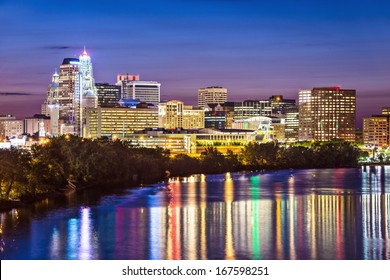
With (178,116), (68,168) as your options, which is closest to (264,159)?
(68,168)

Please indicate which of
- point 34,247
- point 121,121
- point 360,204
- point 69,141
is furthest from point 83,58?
point 34,247

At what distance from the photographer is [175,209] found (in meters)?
33.0

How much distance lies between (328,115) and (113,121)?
159 ft

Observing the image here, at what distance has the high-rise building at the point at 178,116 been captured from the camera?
134 m

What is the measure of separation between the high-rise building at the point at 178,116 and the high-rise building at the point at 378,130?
3497 centimetres

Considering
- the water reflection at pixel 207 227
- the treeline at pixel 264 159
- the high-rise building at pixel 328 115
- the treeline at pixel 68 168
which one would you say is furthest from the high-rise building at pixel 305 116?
the water reflection at pixel 207 227

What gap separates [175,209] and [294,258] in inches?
445

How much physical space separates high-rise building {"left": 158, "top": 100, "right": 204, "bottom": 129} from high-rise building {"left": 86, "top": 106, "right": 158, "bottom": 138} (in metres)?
4.01

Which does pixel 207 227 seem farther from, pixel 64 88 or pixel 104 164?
pixel 64 88

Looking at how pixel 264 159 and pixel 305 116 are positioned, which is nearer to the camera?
pixel 264 159

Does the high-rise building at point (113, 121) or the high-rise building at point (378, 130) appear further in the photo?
the high-rise building at point (378, 130)

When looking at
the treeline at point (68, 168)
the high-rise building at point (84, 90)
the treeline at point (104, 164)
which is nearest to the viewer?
the treeline at point (68, 168)

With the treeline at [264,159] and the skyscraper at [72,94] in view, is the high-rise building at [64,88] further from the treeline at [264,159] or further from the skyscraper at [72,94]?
the treeline at [264,159]

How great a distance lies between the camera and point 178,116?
13675 cm
